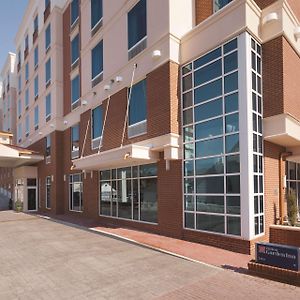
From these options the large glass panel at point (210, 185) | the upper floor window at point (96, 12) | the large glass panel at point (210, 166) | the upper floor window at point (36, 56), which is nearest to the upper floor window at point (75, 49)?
the upper floor window at point (96, 12)

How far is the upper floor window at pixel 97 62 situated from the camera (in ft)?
63.8

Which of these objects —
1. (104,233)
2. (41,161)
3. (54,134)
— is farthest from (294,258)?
(41,161)

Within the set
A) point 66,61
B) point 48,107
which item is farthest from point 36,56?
point 66,61

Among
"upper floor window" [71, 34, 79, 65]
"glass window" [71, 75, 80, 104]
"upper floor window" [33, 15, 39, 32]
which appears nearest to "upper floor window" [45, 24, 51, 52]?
"upper floor window" [33, 15, 39, 32]

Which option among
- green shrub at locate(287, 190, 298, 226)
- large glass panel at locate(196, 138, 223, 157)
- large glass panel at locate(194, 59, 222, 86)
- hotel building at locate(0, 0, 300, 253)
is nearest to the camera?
hotel building at locate(0, 0, 300, 253)

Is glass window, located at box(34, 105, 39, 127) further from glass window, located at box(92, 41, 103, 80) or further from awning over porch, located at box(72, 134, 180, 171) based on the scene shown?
awning over porch, located at box(72, 134, 180, 171)

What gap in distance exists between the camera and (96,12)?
66.4 feet

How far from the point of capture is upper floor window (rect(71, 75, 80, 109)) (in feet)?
76.0

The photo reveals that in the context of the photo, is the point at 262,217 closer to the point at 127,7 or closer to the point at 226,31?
the point at 226,31

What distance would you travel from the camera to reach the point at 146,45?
1499 centimetres

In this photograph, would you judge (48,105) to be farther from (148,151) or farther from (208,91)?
(208,91)

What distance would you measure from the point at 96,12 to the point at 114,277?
55.6ft

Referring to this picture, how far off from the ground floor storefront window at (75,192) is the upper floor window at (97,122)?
4.04 m

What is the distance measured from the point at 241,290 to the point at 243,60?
23.9 ft
